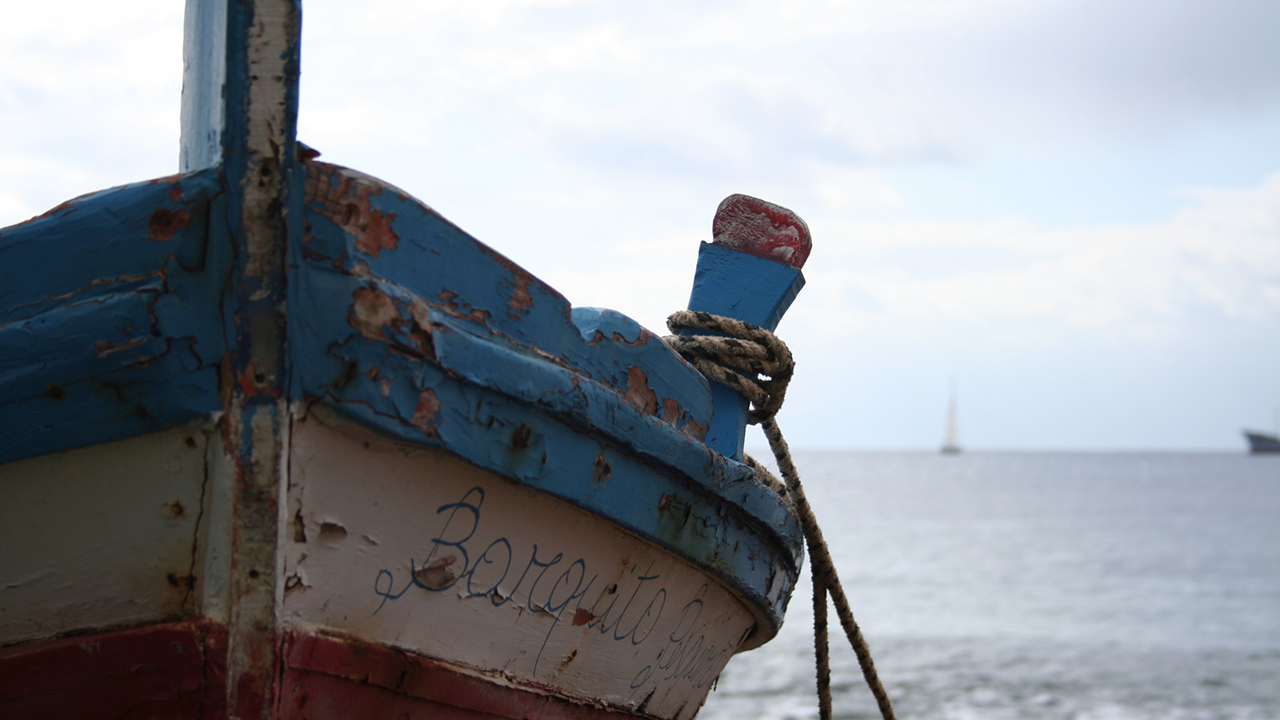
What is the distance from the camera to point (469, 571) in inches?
63.3

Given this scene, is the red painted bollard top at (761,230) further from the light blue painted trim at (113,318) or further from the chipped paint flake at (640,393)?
the light blue painted trim at (113,318)

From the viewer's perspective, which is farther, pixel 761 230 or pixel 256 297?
pixel 761 230

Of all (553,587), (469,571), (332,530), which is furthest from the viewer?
(553,587)

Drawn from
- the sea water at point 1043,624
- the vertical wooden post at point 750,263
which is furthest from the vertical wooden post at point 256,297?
the sea water at point 1043,624

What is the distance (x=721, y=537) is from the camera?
6.61 ft

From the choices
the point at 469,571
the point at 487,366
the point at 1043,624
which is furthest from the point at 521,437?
the point at 1043,624

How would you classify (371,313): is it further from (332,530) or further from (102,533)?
(102,533)

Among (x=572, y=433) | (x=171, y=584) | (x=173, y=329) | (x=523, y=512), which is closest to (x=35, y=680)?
(x=171, y=584)

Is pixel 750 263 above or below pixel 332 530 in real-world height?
above

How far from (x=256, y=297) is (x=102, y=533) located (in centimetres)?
43

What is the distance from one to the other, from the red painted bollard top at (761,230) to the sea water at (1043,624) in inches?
251

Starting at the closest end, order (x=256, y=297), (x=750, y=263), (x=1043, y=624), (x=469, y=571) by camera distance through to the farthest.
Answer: (x=256, y=297) → (x=469, y=571) → (x=750, y=263) → (x=1043, y=624)

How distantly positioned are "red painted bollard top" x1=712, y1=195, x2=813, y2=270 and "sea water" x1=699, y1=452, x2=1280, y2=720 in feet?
20.9

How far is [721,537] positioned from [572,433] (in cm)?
54
